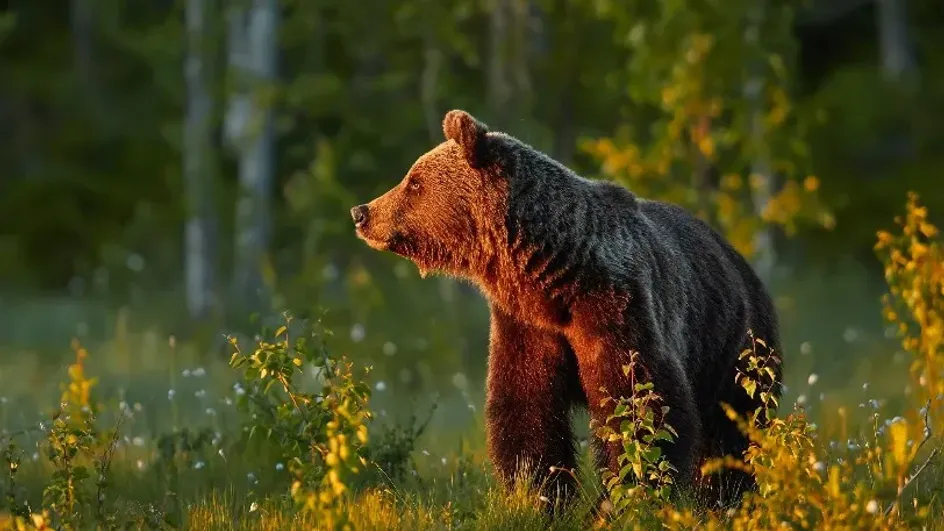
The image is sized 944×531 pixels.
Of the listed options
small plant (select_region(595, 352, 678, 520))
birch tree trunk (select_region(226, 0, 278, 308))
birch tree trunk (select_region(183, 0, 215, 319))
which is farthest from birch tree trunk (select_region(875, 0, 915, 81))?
small plant (select_region(595, 352, 678, 520))

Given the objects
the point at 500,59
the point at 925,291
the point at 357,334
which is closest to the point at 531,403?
the point at 925,291

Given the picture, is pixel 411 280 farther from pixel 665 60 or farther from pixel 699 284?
pixel 699 284

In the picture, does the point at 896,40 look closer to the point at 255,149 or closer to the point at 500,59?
the point at 500,59

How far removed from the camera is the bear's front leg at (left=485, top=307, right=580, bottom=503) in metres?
6.31

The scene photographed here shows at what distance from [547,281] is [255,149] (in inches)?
343

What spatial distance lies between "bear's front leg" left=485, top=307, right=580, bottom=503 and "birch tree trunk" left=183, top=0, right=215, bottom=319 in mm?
8963

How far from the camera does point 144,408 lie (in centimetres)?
980

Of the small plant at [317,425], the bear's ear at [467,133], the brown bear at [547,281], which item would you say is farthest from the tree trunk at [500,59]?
the small plant at [317,425]

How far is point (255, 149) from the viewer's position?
1443 cm

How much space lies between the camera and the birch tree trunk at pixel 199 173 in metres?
15.0

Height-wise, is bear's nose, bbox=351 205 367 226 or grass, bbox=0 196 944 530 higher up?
bear's nose, bbox=351 205 367 226

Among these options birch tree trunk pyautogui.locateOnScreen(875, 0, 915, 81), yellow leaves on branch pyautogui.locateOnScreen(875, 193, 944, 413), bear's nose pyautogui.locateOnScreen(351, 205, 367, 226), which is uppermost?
birch tree trunk pyautogui.locateOnScreen(875, 0, 915, 81)

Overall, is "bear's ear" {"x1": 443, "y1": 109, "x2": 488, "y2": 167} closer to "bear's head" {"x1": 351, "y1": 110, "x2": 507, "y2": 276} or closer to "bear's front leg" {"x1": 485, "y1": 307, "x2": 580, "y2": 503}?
"bear's head" {"x1": 351, "y1": 110, "x2": 507, "y2": 276}

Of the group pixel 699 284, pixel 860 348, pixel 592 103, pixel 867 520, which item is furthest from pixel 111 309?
pixel 867 520
